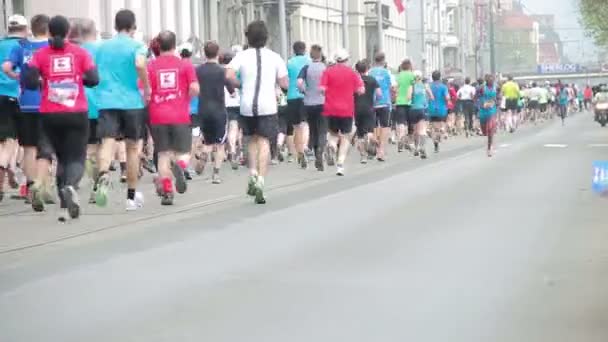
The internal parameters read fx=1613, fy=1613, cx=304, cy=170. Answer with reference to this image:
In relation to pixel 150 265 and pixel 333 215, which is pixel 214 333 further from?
pixel 333 215

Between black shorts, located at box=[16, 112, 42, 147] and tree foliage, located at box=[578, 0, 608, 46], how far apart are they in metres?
55.4

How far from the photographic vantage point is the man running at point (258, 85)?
640 inches

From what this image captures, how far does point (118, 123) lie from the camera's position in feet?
49.0

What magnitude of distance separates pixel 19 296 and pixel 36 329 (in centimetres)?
125

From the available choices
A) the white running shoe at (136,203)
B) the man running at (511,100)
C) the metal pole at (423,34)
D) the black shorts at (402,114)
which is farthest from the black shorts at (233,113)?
the metal pole at (423,34)

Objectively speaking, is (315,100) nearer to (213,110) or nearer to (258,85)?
(213,110)

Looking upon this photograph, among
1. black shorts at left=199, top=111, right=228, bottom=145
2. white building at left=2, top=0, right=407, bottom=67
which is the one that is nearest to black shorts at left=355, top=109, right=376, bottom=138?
black shorts at left=199, top=111, right=228, bottom=145

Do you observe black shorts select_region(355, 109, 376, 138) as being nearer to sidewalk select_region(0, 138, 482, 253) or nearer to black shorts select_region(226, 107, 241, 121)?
sidewalk select_region(0, 138, 482, 253)

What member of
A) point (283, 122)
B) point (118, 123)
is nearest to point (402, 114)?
point (283, 122)

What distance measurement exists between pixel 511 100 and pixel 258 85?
33656mm

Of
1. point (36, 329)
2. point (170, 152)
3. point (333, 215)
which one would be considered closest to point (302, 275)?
point (36, 329)

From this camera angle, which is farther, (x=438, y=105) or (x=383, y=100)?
(x=438, y=105)

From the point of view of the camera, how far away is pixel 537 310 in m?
8.09

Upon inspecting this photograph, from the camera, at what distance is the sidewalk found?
12.6 m
